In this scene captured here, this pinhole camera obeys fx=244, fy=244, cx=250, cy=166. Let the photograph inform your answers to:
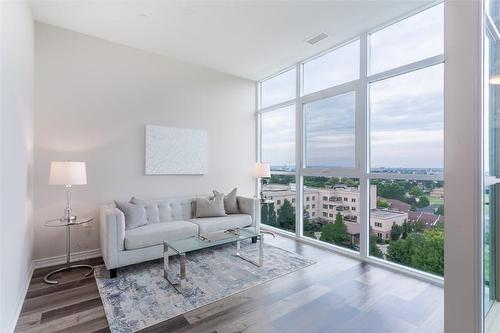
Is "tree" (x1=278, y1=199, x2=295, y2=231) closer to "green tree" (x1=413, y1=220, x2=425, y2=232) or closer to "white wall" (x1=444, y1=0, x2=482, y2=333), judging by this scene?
"green tree" (x1=413, y1=220, x2=425, y2=232)

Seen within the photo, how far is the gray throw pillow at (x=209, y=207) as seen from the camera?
3939 mm

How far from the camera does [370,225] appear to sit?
3.39m

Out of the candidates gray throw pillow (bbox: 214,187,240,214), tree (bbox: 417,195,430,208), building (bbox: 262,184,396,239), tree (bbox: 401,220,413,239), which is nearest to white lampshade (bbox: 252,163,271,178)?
building (bbox: 262,184,396,239)

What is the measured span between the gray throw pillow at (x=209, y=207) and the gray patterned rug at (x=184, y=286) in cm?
57

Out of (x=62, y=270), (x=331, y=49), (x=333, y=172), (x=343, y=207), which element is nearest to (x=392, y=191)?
(x=343, y=207)

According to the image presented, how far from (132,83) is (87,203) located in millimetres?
1931

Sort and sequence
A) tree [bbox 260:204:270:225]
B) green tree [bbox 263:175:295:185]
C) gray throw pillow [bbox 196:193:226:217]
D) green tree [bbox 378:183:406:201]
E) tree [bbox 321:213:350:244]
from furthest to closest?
tree [bbox 260:204:270:225], green tree [bbox 263:175:295:185], gray throw pillow [bbox 196:193:226:217], tree [bbox 321:213:350:244], green tree [bbox 378:183:406:201]

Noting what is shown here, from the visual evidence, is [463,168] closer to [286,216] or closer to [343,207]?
[343,207]

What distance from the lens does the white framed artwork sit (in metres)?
3.98

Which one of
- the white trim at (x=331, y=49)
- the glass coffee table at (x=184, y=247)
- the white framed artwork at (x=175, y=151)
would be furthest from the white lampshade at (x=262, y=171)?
the white trim at (x=331, y=49)

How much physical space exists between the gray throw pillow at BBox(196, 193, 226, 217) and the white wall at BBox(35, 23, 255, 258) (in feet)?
1.75

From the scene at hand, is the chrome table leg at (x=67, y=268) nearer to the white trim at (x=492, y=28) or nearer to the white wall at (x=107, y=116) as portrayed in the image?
the white wall at (x=107, y=116)

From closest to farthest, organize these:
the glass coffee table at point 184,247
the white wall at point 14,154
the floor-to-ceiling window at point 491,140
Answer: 1. the floor-to-ceiling window at point 491,140
2. the white wall at point 14,154
3. the glass coffee table at point 184,247

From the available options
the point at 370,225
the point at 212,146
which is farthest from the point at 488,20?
the point at 212,146
